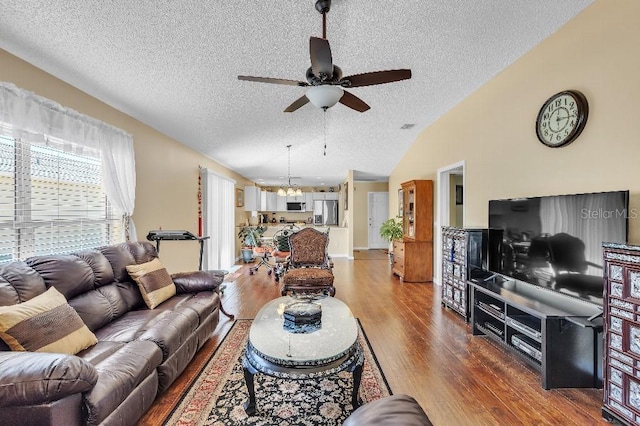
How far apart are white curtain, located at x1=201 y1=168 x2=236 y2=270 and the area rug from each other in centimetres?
334

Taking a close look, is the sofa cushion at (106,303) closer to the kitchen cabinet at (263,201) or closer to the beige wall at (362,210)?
the kitchen cabinet at (263,201)

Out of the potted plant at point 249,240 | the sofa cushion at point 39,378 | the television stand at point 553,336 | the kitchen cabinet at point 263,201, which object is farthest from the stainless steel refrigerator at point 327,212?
the sofa cushion at point 39,378

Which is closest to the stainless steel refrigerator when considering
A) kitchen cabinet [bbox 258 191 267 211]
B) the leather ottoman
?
kitchen cabinet [bbox 258 191 267 211]

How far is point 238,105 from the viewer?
12.0ft

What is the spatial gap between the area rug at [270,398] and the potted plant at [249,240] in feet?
15.4

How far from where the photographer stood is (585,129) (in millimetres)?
2330

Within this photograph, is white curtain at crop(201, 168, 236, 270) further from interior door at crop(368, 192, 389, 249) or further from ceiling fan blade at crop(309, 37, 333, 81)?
interior door at crop(368, 192, 389, 249)

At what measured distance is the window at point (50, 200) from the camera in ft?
7.00

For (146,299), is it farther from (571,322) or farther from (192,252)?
(571,322)

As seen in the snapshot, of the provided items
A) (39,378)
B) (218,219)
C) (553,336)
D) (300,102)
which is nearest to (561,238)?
(553,336)

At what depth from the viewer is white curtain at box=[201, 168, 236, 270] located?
5.43 m

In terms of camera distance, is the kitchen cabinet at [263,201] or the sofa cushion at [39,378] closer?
the sofa cushion at [39,378]

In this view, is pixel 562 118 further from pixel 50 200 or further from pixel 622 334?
pixel 50 200

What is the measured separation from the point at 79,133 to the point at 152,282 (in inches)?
59.5
